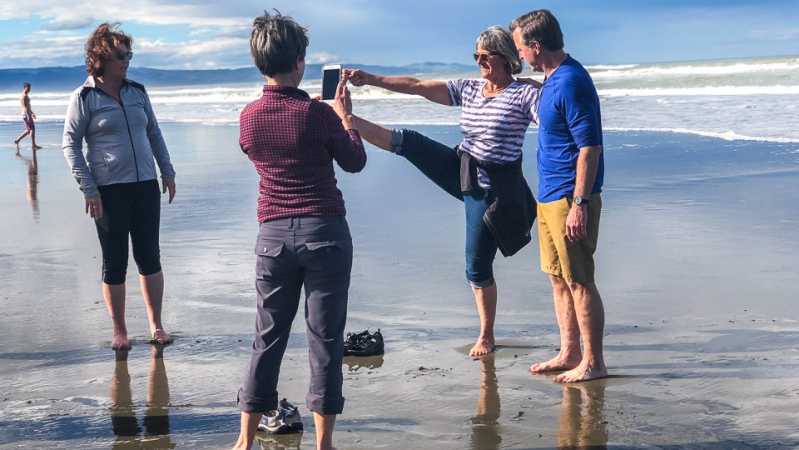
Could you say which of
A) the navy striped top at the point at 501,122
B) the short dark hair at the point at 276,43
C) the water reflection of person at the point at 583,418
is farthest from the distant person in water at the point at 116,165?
the water reflection of person at the point at 583,418

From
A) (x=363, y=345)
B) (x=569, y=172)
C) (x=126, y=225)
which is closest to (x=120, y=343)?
(x=126, y=225)

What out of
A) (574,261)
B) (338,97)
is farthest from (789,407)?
(338,97)

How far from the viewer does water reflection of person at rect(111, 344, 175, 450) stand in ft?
12.7

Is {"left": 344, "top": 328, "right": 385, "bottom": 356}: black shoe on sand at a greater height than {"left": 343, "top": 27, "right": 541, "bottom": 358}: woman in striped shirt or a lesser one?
lesser

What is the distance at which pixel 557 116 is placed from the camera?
4469mm

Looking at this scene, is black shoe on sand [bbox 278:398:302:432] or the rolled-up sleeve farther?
the rolled-up sleeve

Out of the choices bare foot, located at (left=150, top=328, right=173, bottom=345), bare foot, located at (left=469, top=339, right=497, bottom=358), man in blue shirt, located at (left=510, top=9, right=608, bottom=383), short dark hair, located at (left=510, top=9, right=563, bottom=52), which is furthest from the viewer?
bare foot, located at (left=150, top=328, right=173, bottom=345)

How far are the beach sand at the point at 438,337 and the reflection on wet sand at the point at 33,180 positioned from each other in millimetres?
535

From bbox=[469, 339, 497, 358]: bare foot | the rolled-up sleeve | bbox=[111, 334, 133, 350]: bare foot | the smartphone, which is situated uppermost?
the smartphone

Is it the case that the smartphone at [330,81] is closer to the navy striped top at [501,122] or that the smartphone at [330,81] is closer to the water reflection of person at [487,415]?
the navy striped top at [501,122]

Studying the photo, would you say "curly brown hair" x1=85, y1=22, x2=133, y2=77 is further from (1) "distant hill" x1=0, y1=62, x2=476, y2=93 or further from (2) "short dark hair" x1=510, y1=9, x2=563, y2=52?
(1) "distant hill" x1=0, y1=62, x2=476, y2=93

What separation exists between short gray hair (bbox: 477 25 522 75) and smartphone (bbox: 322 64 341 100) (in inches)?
39.8

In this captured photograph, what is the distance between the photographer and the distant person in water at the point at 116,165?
202 inches

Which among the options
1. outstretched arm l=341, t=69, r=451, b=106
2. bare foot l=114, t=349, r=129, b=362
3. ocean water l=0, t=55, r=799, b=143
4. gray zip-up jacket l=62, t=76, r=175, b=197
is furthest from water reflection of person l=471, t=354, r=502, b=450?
ocean water l=0, t=55, r=799, b=143
